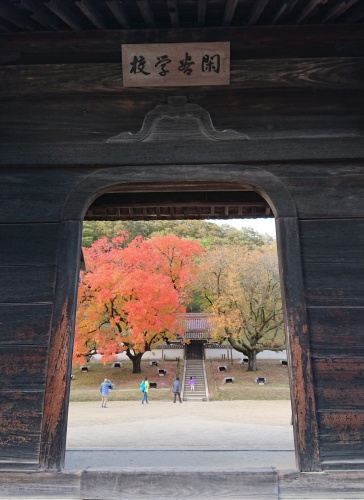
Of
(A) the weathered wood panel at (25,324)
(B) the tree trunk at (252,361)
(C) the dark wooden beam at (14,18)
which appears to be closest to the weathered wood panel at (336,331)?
(A) the weathered wood panel at (25,324)

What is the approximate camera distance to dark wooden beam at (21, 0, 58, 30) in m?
2.70

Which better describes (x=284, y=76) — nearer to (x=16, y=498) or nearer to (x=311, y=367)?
(x=311, y=367)

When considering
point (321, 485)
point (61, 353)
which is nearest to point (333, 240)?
point (321, 485)

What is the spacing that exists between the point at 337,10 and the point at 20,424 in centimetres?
396

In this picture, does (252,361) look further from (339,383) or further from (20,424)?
(20,424)

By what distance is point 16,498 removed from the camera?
2455mm

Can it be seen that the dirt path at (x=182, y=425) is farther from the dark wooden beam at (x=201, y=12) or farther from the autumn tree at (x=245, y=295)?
the dark wooden beam at (x=201, y=12)

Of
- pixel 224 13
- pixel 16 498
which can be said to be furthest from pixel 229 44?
pixel 16 498

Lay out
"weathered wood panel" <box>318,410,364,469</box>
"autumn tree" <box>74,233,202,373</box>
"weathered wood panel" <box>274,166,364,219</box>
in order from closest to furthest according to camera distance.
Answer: "weathered wood panel" <box>318,410,364,469</box> → "weathered wood panel" <box>274,166,364,219</box> → "autumn tree" <box>74,233,202,373</box>

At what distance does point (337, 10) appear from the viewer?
2.84m

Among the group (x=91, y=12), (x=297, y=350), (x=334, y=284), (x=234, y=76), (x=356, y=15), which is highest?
A: (x=356, y=15)

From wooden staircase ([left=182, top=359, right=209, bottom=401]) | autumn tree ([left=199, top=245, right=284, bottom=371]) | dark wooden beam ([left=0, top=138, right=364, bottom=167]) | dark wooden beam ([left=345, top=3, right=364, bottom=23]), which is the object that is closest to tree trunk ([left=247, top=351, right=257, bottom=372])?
autumn tree ([left=199, top=245, right=284, bottom=371])

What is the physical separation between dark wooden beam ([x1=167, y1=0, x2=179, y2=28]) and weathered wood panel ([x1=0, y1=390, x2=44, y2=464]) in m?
3.07

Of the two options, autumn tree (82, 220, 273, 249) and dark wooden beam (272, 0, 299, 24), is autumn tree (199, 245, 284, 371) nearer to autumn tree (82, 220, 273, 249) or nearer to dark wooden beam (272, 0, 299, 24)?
autumn tree (82, 220, 273, 249)
